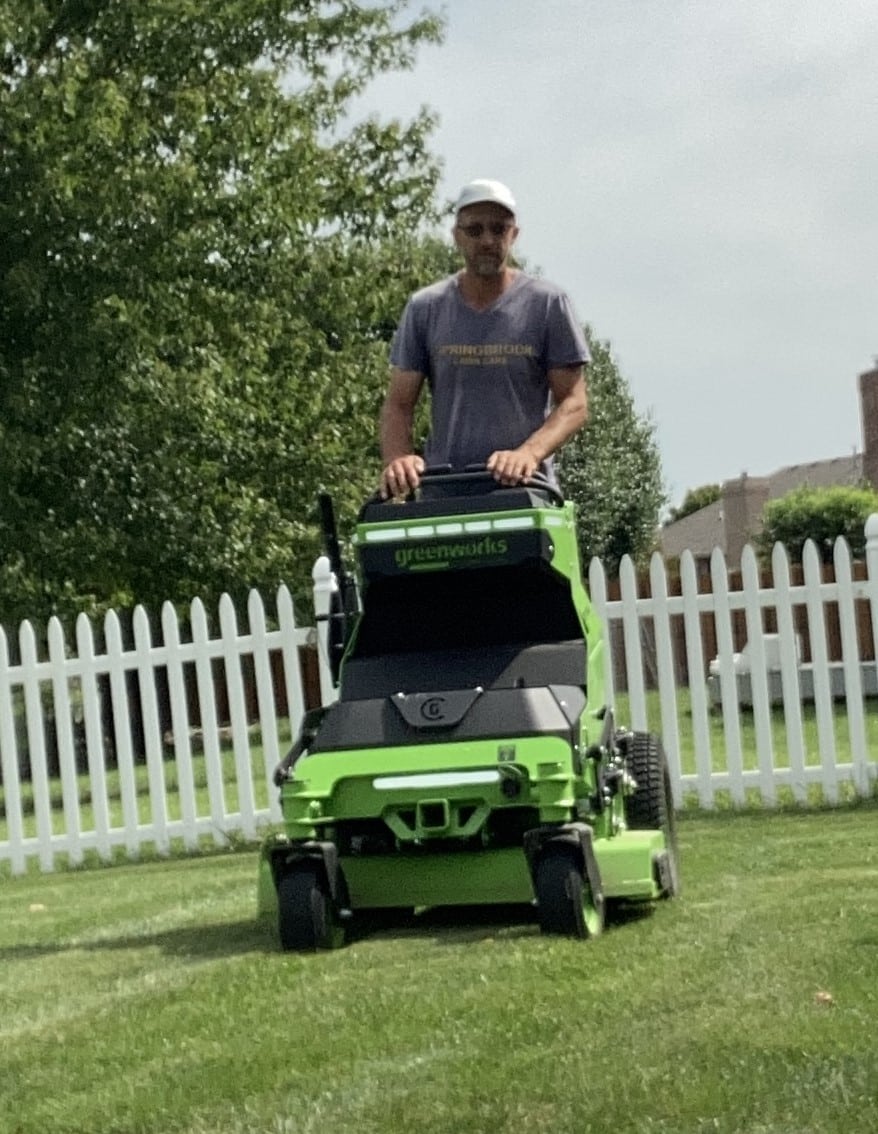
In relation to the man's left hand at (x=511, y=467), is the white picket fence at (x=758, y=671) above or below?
below

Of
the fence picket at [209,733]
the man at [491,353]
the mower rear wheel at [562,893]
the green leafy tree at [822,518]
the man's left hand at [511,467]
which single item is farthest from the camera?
the green leafy tree at [822,518]

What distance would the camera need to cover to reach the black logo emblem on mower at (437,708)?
607cm

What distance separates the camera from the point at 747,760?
1533 cm

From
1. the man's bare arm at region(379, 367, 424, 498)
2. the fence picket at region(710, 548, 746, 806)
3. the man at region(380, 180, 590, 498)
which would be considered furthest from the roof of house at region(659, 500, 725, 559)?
the man at region(380, 180, 590, 498)

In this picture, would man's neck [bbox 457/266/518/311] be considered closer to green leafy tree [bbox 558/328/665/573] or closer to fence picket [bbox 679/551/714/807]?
fence picket [bbox 679/551/714/807]

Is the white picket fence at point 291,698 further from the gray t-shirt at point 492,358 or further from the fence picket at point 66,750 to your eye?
the gray t-shirt at point 492,358

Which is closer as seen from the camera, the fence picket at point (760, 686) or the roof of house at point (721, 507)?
the fence picket at point (760, 686)

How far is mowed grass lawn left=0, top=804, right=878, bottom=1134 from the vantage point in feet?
12.6

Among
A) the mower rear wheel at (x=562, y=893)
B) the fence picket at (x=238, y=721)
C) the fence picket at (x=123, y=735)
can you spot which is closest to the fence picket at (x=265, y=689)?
the fence picket at (x=238, y=721)

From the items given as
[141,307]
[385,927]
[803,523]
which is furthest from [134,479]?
[803,523]

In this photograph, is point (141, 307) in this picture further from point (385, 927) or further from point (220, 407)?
point (385, 927)

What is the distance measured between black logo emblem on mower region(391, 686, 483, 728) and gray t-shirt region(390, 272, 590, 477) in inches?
33.2

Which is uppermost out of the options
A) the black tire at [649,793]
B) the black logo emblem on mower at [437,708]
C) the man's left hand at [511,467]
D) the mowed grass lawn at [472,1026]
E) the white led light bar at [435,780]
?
the man's left hand at [511,467]

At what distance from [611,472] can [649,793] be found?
1680 inches
